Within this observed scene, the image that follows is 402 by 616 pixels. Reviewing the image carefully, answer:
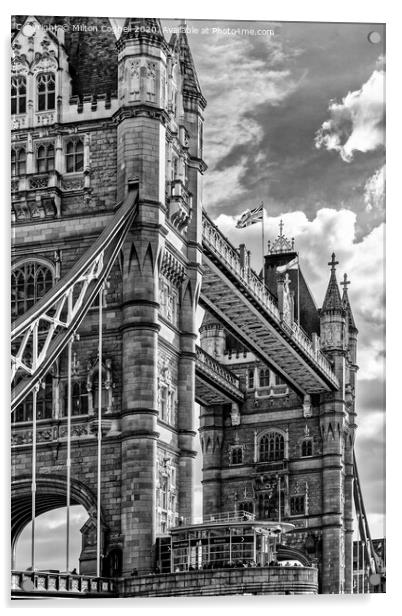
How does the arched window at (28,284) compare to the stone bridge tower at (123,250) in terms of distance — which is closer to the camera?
the arched window at (28,284)

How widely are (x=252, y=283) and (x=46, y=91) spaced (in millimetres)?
14522

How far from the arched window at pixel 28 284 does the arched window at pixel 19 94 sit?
396cm

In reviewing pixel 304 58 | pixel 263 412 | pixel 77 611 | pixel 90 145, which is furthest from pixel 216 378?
pixel 77 611

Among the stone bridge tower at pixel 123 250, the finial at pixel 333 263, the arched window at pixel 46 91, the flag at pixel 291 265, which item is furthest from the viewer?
the flag at pixel 291 265

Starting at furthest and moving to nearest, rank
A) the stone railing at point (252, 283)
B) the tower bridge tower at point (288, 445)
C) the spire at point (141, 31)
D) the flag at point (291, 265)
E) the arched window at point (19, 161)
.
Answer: the tower bridge tower at point (288, 445)
the flag at point (291, 265)
the stone railing at point (252, 283)
the arched window at point (19, 161)
the spire at point (141, 31)

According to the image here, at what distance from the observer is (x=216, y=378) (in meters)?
61.7

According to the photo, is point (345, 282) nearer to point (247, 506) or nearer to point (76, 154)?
point (76, 154)

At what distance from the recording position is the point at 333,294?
49.0 meters

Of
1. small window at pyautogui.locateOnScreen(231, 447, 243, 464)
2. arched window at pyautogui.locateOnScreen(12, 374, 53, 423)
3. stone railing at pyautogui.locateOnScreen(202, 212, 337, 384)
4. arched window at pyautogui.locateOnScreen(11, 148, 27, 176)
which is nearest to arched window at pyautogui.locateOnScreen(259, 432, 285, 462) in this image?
small window at pyautogui.locateOnScreen(231, 447, 243, 464)

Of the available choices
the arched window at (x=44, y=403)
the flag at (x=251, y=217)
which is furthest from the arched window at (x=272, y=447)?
the arched window at (x=44, y=403)

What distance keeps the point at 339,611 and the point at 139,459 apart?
8.02 meters

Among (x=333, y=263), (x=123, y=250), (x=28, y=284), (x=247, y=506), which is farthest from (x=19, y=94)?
(x=247, y=506)

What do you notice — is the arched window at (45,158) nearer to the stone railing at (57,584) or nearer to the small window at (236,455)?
the stone railing at (57,584)

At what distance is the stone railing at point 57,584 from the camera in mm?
34781
